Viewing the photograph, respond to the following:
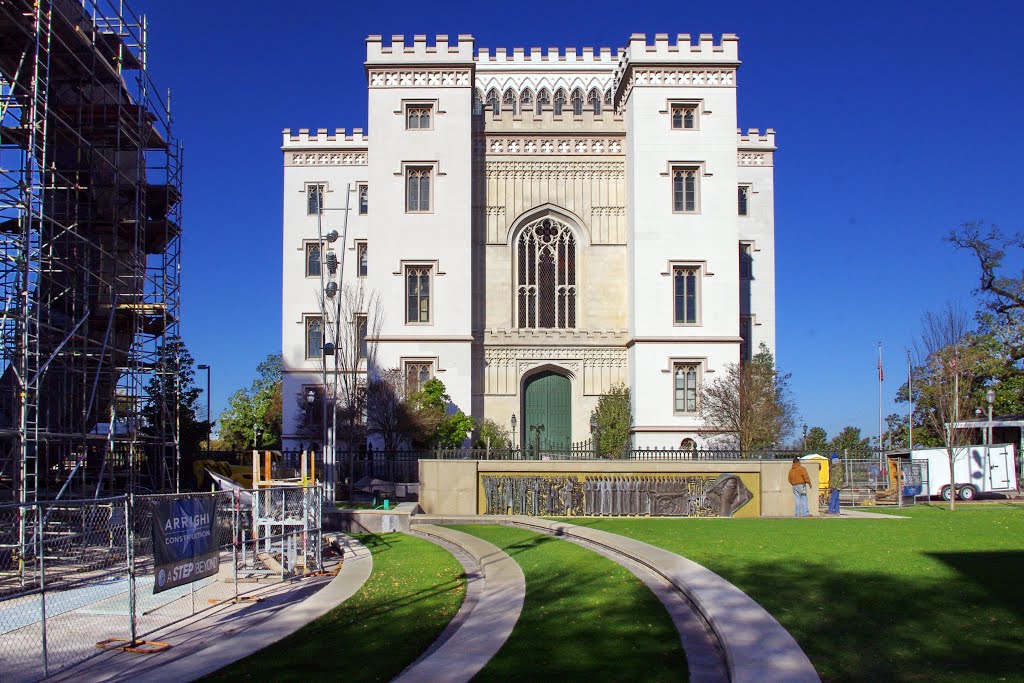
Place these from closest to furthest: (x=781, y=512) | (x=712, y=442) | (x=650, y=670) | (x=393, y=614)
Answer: (x=650, y=670)
(x=393, y=614)
(x=781, y=512)
(x=712, y=442)

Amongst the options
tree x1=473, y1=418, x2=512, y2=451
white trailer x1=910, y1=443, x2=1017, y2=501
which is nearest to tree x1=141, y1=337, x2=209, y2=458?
tree x1=473, y1=418, x2=512, y2=451

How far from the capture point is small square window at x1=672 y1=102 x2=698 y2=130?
3884cm

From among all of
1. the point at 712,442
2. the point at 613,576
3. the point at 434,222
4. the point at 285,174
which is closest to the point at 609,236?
the point at 434,222

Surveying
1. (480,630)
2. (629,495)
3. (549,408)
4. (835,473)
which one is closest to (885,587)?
(480,630)

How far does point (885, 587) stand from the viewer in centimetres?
1189

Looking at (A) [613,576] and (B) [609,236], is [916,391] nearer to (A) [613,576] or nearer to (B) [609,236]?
(B) [609,236]

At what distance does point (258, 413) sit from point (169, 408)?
27.4 meters

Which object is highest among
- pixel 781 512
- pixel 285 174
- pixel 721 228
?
pixel 285 174

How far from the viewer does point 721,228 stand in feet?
126

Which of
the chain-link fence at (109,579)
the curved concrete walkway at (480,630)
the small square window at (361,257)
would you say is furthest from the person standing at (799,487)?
the small square window at (361,257)

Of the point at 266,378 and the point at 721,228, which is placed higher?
the point at 721,228

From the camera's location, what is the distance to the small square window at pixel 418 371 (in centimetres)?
3784

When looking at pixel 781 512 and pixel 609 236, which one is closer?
pixel 781 512

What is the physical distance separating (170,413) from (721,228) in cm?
2262
